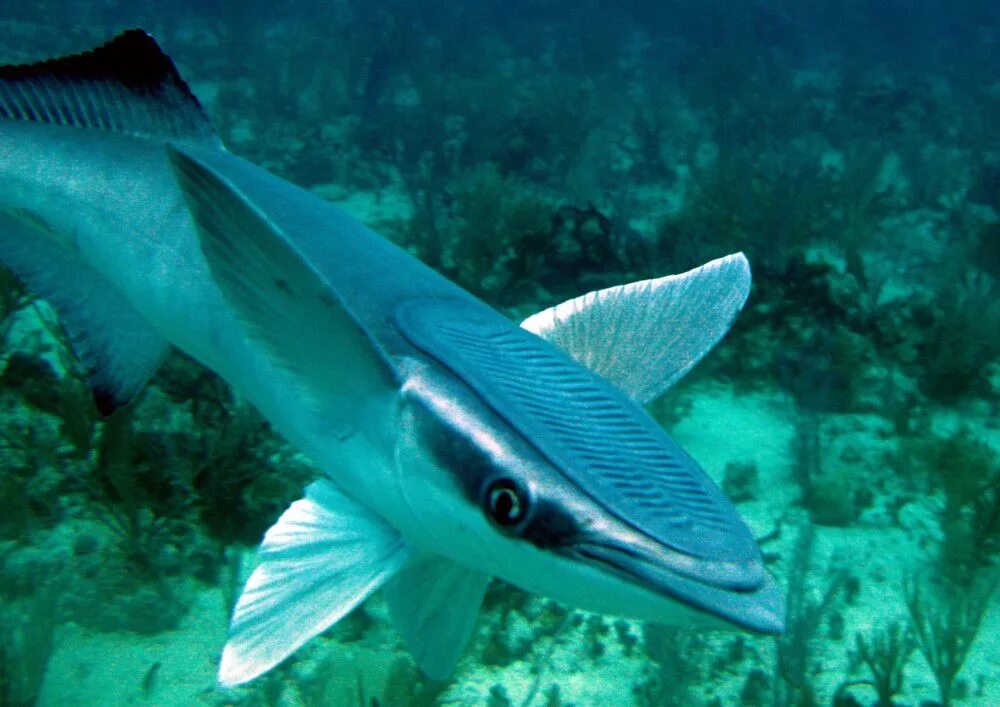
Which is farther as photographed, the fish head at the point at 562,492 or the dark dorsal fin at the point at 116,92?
the dark dorsal fin at the point at 116,92

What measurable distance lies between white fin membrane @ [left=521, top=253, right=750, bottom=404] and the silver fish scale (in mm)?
447

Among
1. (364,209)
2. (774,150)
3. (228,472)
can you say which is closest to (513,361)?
(228,472)

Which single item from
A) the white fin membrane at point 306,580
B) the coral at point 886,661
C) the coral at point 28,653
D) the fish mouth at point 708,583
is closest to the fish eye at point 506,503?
the fish mouth at point 708,583

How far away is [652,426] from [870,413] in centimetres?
487

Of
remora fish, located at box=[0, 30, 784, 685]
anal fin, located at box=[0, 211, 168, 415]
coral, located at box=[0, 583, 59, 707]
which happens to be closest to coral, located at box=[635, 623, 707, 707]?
remora fish, located at box=[0, 30, 784, 685]

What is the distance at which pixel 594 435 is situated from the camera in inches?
48.3

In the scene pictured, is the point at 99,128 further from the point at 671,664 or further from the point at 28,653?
the point at 671,664

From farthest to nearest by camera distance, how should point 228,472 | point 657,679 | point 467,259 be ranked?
point 467,259 → point 228,472 → point 657,679

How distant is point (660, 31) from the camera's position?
26734mm

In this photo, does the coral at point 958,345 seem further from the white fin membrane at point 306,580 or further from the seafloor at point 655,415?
the white fin membrane at point 306,580

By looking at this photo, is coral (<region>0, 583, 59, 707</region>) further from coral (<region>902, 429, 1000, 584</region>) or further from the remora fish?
coral (<region>902, 429, 1000, 584</region>)

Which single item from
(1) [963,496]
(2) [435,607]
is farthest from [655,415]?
(2) [435,607]

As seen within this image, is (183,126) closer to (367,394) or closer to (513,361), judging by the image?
(367,394)

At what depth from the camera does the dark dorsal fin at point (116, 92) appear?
7.43 feet
